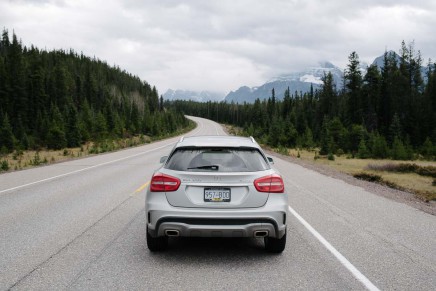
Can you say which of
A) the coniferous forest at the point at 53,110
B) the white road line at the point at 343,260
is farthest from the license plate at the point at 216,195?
the coniferous forest at the point at 53,110

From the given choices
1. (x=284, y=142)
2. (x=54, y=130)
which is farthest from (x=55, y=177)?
(x=54, y=130)

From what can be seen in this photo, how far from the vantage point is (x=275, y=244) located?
17.3ft

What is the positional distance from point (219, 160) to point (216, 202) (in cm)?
81

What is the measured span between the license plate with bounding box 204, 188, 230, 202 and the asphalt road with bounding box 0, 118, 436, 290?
33.1 inches

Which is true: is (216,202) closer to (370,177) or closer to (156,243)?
(156,243)

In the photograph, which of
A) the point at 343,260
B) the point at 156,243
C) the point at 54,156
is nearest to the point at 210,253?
the point at 156,243

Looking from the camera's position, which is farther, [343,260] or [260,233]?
[343,260]

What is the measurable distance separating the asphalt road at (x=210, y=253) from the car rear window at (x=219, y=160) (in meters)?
1.22

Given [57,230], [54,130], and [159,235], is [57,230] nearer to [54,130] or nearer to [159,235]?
[159,235]

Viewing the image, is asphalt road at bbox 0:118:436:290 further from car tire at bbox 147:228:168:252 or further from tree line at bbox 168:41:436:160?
tree line at bbox 168:41:436:160

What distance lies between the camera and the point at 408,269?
477 centimetres

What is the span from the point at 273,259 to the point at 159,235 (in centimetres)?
156

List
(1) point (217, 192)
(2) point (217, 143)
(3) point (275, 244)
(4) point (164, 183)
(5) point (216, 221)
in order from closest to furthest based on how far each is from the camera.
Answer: (5) point (216, 221) < (1) point (217, 192) < (4) point (164, 183) < (3) point (275, 244) < (2) point (217, 143)

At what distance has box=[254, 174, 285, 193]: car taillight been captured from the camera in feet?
16.3
